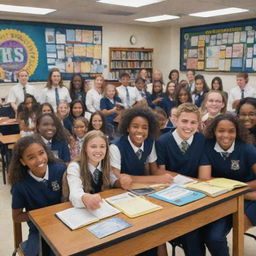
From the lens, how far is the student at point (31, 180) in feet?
5.90

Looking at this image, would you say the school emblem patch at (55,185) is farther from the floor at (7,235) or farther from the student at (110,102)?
the student at (110,102)

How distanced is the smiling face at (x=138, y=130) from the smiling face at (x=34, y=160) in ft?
2.11

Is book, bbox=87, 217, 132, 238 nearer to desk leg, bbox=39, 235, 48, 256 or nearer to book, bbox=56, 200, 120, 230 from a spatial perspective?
book, bbox=56, 200, 120, 230

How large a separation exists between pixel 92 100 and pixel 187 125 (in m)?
3.16

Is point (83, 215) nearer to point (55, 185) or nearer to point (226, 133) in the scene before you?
point (55, 185)

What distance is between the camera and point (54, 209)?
155cm

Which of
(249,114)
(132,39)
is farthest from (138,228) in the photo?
(132,39)

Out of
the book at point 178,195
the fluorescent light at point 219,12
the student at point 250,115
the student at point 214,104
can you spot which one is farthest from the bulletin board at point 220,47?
the book at point 178,195

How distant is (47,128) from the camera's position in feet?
9.55

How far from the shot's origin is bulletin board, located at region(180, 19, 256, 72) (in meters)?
7.24

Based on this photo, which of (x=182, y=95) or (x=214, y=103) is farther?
(x=182, y=95)

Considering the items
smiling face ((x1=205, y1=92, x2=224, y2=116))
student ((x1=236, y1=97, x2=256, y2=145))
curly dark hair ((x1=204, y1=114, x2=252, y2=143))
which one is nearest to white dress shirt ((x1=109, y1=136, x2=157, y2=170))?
curly dark hair ((x1=204, y1=114, x2=252, y2=143))

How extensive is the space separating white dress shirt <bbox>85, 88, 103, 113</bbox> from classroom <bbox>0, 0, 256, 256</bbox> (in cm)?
2

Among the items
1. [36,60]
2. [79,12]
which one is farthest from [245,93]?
[36,60]
